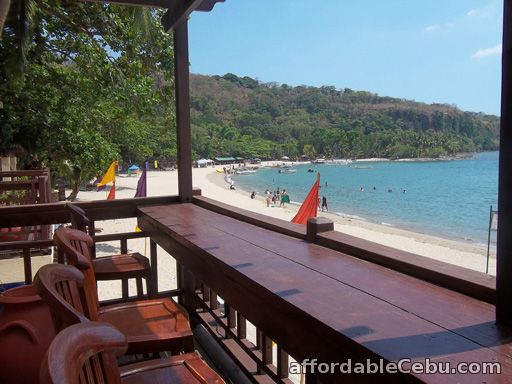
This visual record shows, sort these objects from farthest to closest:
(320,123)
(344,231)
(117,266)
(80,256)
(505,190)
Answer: (320,123) → (344,231) → (117,266) → (80,256) → (505,190)

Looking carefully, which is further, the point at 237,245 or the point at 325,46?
the point at 325,46

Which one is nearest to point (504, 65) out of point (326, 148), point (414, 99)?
point (326, 148)

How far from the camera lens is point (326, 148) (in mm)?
84438

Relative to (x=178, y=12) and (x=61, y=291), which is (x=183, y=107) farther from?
(x=61, y=291)

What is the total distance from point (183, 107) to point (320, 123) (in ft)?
271

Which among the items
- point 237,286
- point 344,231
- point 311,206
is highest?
point 237,286

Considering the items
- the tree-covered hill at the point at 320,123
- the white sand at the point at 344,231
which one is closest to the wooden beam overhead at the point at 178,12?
the white sand at the point at 344,231

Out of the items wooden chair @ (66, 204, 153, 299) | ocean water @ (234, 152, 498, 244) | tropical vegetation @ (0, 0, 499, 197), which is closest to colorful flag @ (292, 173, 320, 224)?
tropical vegetation @ (0, 0, 499, 197)

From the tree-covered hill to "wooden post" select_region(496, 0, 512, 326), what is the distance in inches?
2931

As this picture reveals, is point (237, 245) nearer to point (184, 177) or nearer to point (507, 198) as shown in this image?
point (507, 198)

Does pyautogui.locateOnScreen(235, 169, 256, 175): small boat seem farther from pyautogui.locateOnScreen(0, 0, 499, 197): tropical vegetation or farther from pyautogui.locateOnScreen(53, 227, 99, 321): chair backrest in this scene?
pyautogui.locateOnScreen(53, 227, 99, 321): chair backrest

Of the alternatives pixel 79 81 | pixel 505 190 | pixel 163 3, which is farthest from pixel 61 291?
pixel 79 81

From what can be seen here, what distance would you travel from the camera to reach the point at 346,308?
94 centimetres

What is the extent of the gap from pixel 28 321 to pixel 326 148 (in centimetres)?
8471
